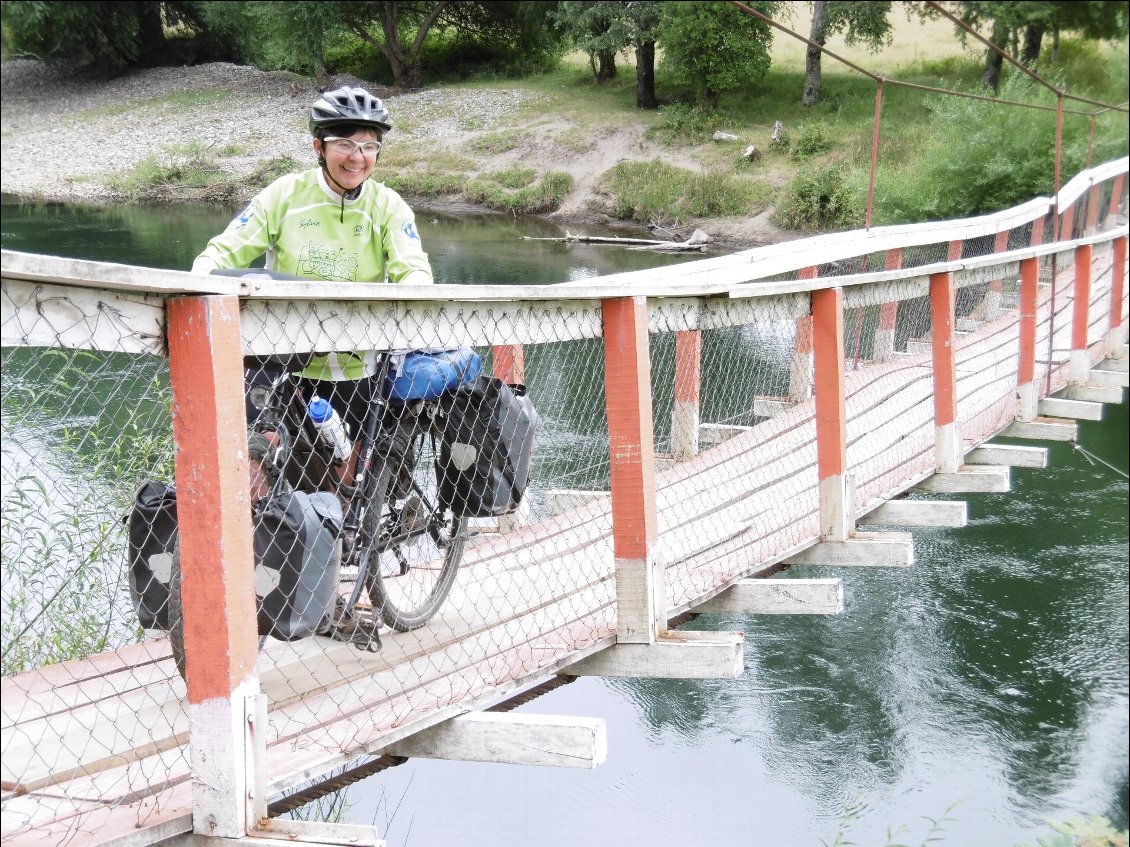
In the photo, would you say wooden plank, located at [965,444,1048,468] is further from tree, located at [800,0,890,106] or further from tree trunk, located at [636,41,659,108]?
tree, located at [800,0,890,106]

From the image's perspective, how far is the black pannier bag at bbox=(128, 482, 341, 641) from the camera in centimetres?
194

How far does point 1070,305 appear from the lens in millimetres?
7363

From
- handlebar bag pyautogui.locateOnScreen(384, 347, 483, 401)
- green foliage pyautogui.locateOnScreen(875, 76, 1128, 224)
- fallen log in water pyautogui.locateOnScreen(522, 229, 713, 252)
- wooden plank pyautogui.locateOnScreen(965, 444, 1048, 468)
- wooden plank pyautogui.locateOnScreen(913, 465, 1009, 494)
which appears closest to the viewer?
handlebar bag pyautogui.locateOnScreen(384, 347, 483, 401)

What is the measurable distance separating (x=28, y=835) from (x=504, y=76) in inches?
521

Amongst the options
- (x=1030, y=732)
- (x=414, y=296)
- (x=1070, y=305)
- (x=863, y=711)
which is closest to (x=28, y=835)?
(x=414, y=296)

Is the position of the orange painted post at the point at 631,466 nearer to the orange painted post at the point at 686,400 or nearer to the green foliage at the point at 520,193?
the orange painted post at the point at 686,400

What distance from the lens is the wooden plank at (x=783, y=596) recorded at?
3.16 metres

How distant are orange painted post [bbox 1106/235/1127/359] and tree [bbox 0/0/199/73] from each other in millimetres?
9492

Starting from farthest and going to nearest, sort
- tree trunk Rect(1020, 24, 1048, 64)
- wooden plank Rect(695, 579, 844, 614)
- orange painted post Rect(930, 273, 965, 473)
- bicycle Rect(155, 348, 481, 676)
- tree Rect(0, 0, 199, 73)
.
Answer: tree trunk Rect(1020, 24, 1048, 64)
tree Rect(0, 0, 199, 73)
orange painted post Rect(930, 273, 965, 473)
wooden plank Rect(695, 579, 844, 614)
bicycle Rect(155, 348, 481, 676)

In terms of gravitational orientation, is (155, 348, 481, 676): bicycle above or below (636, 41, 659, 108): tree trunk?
below

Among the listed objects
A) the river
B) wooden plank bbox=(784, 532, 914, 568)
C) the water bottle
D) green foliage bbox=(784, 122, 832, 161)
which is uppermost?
green foliage bbox=(784, 122, 832, 161)

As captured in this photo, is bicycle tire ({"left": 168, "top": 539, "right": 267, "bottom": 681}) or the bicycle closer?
bicycle tire ({"left": 168, "top": 539, "right": 267, "bottom": 681})

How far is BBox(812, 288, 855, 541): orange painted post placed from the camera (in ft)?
11.2

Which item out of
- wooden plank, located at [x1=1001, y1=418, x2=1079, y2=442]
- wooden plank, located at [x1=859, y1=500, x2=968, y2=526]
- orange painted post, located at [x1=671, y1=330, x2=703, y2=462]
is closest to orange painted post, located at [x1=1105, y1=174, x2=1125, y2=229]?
wooden plank, located at [x1=1001, y1=418, x2=1079, y2=442]
